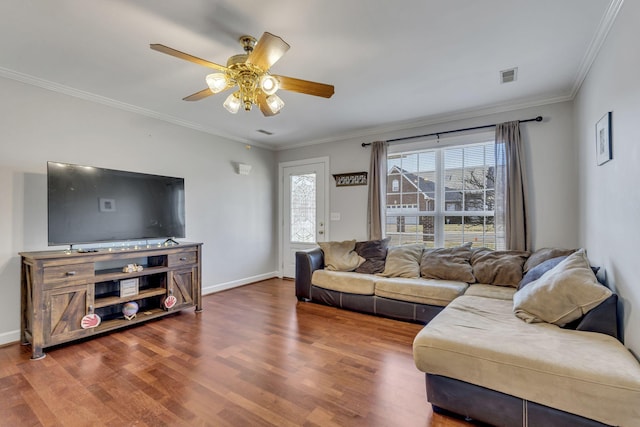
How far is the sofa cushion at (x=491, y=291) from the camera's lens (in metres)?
2.76

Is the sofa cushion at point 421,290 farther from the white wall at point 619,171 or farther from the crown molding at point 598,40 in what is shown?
the crown molding at point 598,40

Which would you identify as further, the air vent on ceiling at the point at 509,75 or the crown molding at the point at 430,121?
the crown molding at the point at 430,121

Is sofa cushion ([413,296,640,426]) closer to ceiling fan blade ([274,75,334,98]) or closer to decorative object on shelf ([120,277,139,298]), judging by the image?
ceiling fan blade ([274,75,334,98])

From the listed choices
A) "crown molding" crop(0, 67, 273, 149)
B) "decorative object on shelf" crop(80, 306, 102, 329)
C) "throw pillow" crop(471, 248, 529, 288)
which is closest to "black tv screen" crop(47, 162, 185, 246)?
"decorative object on shelf" crop(80, 306, 102, 329)

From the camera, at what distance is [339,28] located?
2.09 meters

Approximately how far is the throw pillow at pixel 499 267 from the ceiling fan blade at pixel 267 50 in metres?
2.97

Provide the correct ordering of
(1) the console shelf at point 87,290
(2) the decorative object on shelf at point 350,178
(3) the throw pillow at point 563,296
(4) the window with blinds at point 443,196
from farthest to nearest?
1. (2) the decorative object on shelf at point 350,178
2. (4) the window with blinds at point 443,196
3. (1) the console shelf at point 87,290
4. (3) the throw pillow at point 563,296

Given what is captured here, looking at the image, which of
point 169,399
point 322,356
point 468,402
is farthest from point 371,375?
point 169,399

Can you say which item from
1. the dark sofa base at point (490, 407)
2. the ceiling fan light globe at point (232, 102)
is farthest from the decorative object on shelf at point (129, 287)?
the dark sofa base at point (490, 407)

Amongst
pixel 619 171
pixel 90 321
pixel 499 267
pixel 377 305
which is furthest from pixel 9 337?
pixel 619 171

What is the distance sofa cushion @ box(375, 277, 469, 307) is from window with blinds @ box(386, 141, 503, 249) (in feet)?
2.86

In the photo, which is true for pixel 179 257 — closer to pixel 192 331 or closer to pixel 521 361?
pixel 192 331

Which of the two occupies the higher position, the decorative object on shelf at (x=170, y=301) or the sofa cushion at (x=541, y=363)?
the sofa cushion at (x=541, y=363)

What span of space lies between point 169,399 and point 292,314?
1772mm
